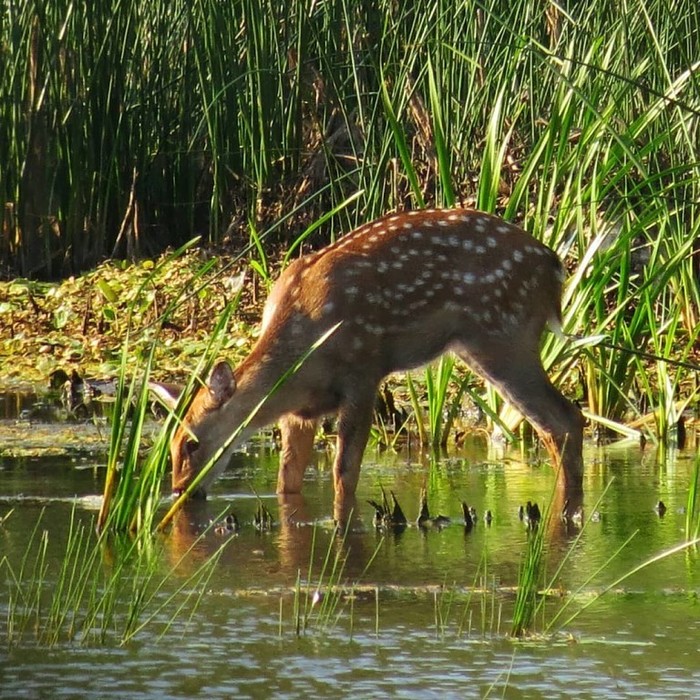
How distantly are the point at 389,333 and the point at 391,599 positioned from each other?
7.00 feet

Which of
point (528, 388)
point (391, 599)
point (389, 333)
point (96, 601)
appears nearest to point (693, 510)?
point (391, 599)

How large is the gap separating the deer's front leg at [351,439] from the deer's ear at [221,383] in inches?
18.0

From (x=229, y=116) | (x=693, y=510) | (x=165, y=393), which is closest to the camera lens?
(x=693, y=510)

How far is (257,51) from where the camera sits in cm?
1138

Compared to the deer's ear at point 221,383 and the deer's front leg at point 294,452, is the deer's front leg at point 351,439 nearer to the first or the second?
the deer's front leg at point 294,452

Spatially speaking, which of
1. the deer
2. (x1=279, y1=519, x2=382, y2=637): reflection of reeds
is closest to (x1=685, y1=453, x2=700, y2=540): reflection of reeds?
(x1=279, y1=519, x2=382, y2=637): reflection of reeds

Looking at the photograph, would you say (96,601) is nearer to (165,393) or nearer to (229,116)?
(165,393)

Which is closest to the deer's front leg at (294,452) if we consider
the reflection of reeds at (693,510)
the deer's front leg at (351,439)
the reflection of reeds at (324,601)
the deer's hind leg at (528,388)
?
the deer's front leg at (351,439)

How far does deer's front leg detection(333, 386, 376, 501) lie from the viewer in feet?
21.6

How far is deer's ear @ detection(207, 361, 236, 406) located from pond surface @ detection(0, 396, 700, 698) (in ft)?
1.29

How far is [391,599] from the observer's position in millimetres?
5004

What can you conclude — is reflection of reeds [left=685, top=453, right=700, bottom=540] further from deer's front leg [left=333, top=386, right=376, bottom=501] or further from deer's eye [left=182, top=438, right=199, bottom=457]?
deer's eye [left=182, top=438, right=199, bottom=457]

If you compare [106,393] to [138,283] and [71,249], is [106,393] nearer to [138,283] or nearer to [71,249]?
[138,283]

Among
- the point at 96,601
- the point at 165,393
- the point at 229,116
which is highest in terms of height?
the point at 229,116
